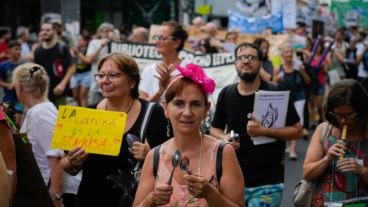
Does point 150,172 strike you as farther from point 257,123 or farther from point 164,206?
point 257,123

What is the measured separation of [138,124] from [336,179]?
3.94 ft

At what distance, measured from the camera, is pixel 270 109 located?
18.0 ft

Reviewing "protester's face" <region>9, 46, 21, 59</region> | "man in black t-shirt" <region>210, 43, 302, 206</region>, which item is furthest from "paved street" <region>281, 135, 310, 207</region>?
"protester's face" <region>9, 46, 21, 59</region>

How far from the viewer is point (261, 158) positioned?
18.1 ft

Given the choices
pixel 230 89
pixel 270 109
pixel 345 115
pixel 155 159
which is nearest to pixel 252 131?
pixel 270 109

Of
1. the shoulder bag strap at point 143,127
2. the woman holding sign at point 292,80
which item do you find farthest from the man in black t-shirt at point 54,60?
the shoulder bag strap at point 143,127

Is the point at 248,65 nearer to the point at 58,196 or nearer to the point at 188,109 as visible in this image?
the point at 58,196

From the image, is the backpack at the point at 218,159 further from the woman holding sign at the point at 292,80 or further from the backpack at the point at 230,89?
the woman holding sign at the point at 292,80

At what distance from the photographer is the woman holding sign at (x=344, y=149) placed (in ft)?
14.0

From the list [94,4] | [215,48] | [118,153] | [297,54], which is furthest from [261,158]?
[94,4]

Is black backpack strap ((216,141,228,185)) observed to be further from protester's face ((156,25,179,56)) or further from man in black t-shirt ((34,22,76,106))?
man in black t-shirt ((34,22,76,106))

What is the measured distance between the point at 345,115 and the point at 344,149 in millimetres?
200

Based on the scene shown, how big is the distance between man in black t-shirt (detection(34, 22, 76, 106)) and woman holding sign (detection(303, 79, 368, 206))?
6.24 metres

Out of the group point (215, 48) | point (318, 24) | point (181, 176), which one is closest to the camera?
point (181, 176)
